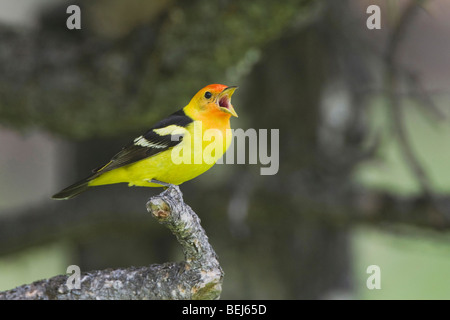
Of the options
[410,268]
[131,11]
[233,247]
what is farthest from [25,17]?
[410,268]

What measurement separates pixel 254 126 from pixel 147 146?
10.8ft

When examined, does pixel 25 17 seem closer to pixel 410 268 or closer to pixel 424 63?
pixel 424 63

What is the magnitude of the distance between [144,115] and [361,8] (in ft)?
7.16

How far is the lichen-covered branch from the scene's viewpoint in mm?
2037

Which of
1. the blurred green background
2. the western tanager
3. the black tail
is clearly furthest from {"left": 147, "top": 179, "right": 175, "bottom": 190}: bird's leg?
the blurred green background

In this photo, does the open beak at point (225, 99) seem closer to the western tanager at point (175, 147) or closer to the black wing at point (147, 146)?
the western tanager at point (175, 147)

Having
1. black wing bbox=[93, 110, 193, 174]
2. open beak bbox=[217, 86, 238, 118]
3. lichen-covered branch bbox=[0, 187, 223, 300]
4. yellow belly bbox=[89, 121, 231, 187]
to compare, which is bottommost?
lichen-covered branch bbox=[0, 187, 223, 300]

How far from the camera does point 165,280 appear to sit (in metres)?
2.13

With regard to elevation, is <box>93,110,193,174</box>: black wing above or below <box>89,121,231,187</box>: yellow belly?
above

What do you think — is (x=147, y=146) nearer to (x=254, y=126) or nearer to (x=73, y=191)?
(x=73, y=191)

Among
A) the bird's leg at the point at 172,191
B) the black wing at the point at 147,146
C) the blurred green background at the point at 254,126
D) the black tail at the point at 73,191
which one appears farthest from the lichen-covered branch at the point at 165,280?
the blurred green background at the point at 254,126

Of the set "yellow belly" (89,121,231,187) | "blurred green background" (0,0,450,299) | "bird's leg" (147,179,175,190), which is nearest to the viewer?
"yellow belly" (89,121,231,187)

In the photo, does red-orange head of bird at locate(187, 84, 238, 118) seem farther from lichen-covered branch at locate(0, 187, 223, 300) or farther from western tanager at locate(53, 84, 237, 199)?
lichen-covered branch at locate(0, 187, 223, 300)

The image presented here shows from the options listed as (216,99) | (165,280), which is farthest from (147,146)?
(165,280)
